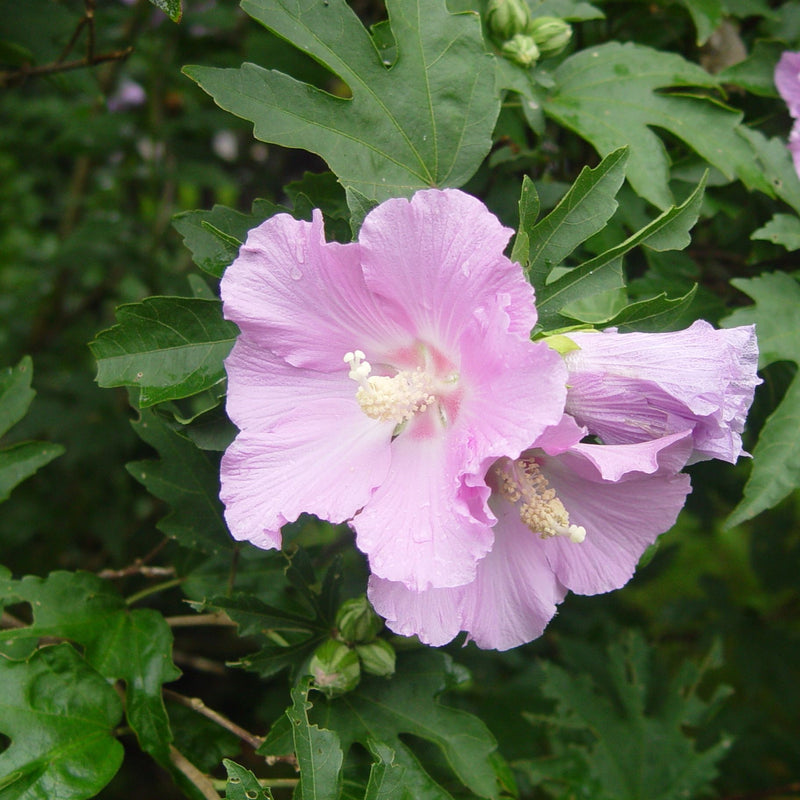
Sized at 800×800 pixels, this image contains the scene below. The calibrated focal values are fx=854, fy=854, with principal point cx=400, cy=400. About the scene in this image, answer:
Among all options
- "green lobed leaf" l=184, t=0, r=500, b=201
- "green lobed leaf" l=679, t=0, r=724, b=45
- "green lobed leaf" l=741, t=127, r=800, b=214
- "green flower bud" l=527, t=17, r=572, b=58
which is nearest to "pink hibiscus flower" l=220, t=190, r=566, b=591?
"green lobed leaf" l=184, t=0, r=500, b=201

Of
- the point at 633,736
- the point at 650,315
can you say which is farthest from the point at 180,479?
the point at 633,736

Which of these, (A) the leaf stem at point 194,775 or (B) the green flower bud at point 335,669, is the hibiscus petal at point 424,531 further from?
(A) the leaf stem at point 194,775

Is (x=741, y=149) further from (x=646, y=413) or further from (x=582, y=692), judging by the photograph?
(x=582, y=692)

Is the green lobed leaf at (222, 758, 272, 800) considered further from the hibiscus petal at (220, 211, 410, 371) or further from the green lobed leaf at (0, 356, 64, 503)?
the green lobed leaf at (0, 356, 64, 503)

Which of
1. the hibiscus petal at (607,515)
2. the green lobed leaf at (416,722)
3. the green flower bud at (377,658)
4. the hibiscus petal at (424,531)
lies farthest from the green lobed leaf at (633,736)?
the hibiscus petal at (424,531)

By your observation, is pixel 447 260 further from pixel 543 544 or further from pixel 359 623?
pixel 359 623

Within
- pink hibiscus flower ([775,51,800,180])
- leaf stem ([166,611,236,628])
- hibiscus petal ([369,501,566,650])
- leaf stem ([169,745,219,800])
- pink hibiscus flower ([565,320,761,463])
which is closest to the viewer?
pink hibiscus flower ([565,320,761,463])
